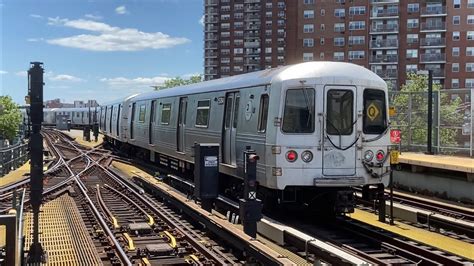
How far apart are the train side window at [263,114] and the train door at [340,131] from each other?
1114 millimetres

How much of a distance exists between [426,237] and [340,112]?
275cm

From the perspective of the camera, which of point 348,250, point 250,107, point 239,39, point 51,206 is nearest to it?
point 348,250

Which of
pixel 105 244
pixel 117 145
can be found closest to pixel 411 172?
pixel 105 244

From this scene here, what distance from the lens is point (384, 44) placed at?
79.7 meters

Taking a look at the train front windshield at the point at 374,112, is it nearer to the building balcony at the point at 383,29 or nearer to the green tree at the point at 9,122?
the green tree at the point at 9,122

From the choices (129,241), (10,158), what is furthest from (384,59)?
(129,241)

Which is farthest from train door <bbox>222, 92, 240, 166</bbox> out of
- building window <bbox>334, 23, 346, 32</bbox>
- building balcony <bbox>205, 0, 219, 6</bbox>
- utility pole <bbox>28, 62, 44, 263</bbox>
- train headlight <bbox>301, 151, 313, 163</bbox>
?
building balcony <bbox>205, 0, 219, 6</bbox>

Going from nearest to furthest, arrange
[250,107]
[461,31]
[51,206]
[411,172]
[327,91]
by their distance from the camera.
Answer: [327,91]
[250,107]
[51,206]
[411,172]
[461,31]

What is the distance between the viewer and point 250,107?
10.9 metres

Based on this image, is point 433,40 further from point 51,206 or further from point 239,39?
point 51,206

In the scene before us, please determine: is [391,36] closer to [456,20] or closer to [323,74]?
[456,20]

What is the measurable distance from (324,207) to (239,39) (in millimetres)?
115079

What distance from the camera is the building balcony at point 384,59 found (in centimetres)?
7956

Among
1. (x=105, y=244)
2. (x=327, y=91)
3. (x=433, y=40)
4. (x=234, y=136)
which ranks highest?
(x=433, y=40)
